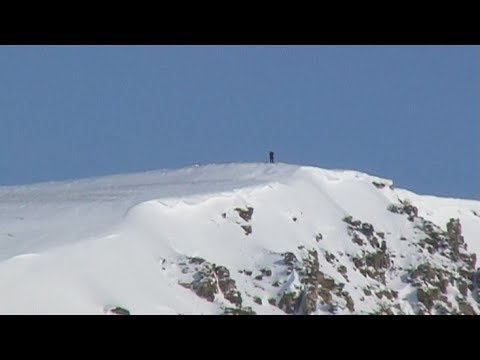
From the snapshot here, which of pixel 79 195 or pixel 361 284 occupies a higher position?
pixel 79 195

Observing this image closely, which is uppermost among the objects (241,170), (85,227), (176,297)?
(241,170)

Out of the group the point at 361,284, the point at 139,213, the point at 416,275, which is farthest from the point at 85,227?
the point at 416,275

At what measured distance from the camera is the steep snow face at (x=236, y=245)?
3219 centimetres

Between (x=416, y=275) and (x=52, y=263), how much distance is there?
74.1 feet

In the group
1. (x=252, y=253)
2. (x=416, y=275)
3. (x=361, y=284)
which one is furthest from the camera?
(x=416, y=275)

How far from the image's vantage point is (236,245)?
41.2 meters

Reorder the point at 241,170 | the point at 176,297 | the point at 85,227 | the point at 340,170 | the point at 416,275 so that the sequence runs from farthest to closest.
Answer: the point at 340,170, the point at 241,170, the point at 416,275, the point at 85,227, the point at 176,297

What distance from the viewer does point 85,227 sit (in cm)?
3647

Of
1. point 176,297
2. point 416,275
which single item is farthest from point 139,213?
point 416,275

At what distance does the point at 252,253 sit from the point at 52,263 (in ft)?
39.1

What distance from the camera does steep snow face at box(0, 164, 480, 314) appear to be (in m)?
32.2
